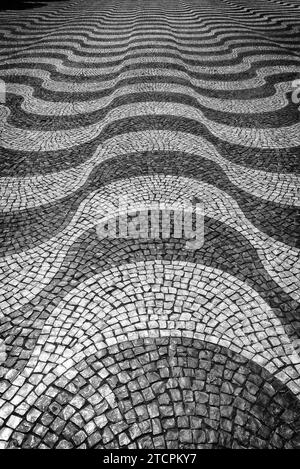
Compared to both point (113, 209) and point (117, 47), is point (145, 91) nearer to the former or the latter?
point (113, 209)

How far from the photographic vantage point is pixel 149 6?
1691 centimetres

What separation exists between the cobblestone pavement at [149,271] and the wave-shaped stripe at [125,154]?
0.03 metres

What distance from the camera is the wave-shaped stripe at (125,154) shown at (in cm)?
409

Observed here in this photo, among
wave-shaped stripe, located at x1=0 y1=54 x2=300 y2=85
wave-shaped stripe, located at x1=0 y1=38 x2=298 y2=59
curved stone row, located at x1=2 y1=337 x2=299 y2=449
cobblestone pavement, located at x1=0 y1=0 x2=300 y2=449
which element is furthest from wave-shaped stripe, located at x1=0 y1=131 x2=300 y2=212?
wave-shaped stripe, located at x1=0 y1=38 x2=298 y2=59

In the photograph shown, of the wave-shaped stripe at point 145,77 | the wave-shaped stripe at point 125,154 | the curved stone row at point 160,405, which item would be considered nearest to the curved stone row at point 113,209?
the wave-shaped stripe at point 125,154

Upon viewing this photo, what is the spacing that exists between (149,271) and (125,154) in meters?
2.35

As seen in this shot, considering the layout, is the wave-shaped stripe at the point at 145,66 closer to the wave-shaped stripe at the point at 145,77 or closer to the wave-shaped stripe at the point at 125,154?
the wave-shaped stripe at the point at 145,77

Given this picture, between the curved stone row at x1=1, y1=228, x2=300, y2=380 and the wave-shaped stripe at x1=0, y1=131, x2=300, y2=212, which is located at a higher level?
the wave-shaped stripe at x1=0, y1=131, x2=300, y2=212

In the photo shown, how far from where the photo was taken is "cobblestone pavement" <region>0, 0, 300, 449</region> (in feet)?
7.16

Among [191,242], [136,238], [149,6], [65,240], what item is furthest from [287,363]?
[149,6]

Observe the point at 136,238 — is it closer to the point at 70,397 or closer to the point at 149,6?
the point at 70,397

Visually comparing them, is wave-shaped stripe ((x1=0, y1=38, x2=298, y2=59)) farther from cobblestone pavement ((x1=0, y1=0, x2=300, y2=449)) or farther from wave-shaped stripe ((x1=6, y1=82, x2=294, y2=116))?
wave-shaped stripe ((x1=6, y1=82, x2=294, y2=116))

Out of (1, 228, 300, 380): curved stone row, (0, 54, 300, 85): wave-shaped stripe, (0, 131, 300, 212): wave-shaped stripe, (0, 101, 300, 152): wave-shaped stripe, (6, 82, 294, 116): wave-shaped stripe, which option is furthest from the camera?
(0, 54, 300, 85): wave-shaped stripe

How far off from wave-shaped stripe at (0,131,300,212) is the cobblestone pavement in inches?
1.0
